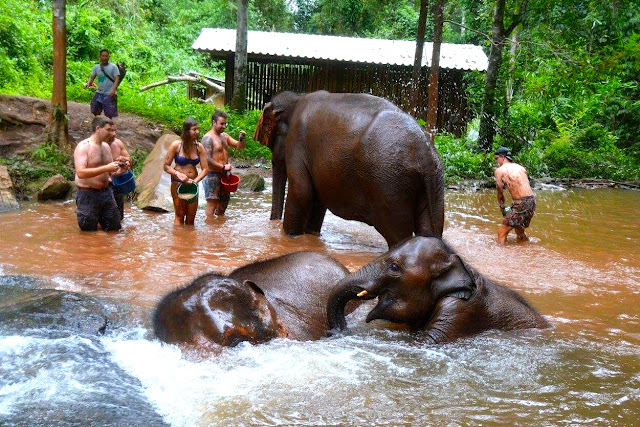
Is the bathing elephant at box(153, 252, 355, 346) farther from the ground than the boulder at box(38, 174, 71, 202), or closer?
farther from the ground

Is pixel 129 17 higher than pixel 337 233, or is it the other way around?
pixel 129 17

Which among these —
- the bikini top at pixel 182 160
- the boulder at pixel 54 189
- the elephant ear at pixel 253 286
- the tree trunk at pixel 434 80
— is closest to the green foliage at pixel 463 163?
the tree trunk at pixel 434 80

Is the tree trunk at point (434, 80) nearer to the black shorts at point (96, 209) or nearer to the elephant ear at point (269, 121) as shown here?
the elephant ear at point (269, 121)

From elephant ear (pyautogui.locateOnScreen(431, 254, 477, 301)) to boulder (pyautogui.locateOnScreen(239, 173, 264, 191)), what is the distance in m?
8.24

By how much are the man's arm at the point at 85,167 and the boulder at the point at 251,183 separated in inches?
182

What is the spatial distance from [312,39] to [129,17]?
9.39 m

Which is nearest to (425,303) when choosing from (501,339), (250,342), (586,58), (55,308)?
(501,339)

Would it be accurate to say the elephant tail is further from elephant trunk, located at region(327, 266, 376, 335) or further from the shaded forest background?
the shaded forest background

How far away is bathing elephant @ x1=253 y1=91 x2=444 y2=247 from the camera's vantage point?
7.32m

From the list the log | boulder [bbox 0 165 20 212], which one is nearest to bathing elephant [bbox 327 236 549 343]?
boulder [bbox 0 165 20 212]

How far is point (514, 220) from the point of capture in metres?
9.52

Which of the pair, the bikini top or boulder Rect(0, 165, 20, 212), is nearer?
the bikini top

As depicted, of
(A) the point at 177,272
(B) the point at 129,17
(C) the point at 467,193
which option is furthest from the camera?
(B) the point at 129,17

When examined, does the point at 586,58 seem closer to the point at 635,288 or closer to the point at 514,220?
the point at 514,220
